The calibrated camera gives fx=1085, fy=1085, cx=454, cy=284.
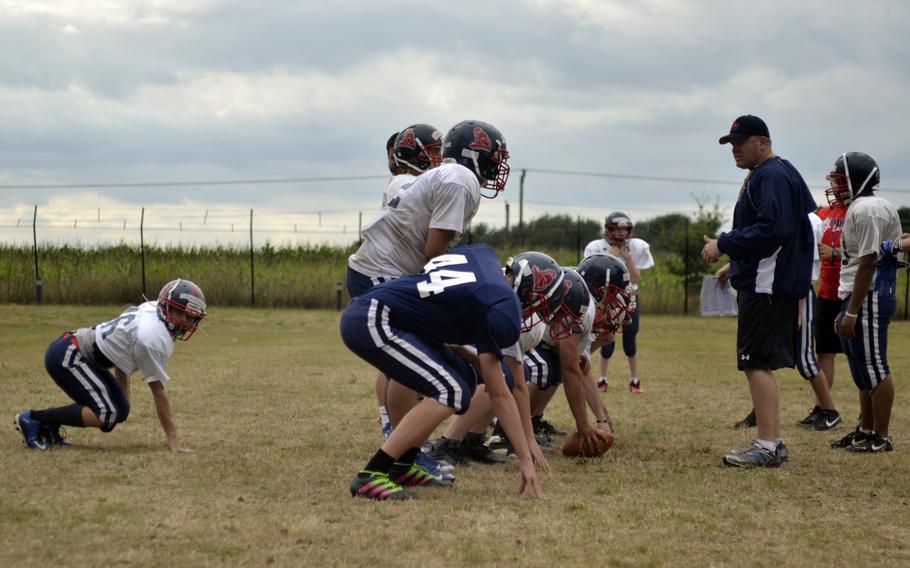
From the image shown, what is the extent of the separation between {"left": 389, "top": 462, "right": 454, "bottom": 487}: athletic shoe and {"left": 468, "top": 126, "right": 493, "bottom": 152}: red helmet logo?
1.73m

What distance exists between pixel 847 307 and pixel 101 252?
84.9ft

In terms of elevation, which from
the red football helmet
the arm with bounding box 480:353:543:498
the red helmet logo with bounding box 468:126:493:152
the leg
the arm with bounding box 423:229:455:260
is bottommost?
the leg

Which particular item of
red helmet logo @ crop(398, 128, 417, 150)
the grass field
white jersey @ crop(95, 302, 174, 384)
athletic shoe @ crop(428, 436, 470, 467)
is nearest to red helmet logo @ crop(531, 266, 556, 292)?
the grass field

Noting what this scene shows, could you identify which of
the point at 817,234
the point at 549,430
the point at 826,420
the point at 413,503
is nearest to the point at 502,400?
the point at 413,503

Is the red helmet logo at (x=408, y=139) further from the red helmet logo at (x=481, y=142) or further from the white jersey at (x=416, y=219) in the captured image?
the red helmet logo at (x=481, y=142)

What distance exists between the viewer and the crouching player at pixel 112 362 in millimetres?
6887

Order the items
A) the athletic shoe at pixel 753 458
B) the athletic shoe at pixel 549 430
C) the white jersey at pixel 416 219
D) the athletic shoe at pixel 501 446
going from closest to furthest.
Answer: the white jersey at pixel 416 219, the athletic shoe at pixel 753 458, the athletic shoe at pixel 501 446, the athletic shoe at pixel 549 430

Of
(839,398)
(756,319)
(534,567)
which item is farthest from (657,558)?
(839,398)

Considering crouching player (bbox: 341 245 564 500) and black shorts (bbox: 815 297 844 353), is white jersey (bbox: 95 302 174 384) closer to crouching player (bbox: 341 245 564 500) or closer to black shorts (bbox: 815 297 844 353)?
crouching player (bbox: 341 245 564 500)

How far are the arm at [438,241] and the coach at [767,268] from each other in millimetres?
1956

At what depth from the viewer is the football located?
6949mm

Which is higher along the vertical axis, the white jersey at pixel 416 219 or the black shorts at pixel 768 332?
the white jersey at pixel 416 219

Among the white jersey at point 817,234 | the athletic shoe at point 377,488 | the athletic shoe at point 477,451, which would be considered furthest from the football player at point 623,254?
the athletic shoe at point 377,488

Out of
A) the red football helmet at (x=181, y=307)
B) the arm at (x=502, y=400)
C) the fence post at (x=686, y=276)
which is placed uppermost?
the red football helmet at (x=181, y=307)
